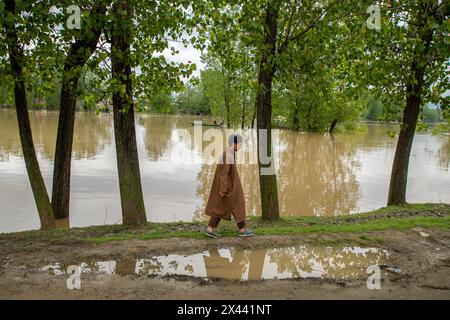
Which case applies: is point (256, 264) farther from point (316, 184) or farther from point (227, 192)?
point (316, 184)

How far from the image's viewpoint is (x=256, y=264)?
6.32 meters

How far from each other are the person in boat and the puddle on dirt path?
2.43ft

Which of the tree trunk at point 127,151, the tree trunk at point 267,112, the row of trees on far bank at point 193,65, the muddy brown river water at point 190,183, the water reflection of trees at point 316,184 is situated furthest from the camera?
the water reflection of trees at point 316,184

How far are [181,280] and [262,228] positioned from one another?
3456mm

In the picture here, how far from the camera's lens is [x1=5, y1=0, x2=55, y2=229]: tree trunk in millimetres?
6927

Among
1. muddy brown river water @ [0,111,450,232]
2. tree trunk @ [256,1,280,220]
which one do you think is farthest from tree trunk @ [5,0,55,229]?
tree trunk @ [256,1,280,220]

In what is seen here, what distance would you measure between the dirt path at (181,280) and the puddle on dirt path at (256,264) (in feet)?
0.56

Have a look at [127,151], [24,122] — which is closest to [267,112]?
[127,151]

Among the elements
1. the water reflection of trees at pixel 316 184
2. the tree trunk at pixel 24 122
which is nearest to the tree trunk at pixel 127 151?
the tree trunk at pixel 24 122

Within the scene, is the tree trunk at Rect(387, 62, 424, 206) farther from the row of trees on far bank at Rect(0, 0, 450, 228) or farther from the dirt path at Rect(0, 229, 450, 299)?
the dirt path at Rect(0, 229, 450, 299)

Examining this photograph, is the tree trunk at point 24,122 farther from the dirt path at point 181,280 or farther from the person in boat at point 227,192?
the person in boat at point 227,192

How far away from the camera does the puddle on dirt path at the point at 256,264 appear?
5809 mm
